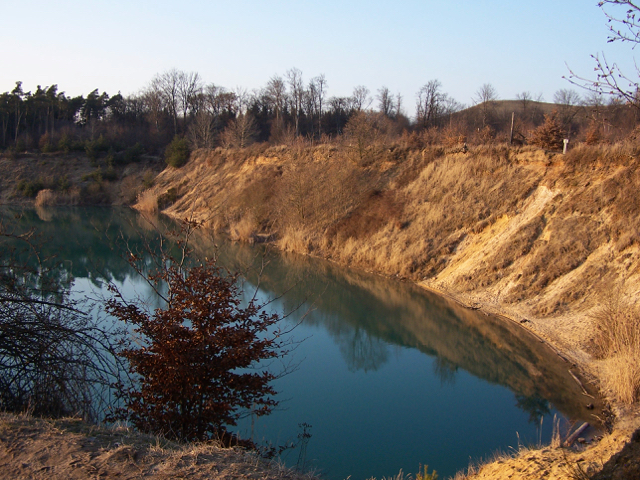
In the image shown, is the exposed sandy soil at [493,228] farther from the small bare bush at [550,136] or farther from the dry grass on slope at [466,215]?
the small bare bush at [550,136]

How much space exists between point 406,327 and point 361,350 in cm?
250

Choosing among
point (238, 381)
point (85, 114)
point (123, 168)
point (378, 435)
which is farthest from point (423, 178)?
point (85, 114)

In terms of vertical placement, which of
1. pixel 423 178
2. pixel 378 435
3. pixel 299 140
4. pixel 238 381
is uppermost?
pixel 299 140

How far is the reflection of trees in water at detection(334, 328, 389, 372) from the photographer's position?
1307 centimetres

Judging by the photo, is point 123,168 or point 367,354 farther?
point 123,168

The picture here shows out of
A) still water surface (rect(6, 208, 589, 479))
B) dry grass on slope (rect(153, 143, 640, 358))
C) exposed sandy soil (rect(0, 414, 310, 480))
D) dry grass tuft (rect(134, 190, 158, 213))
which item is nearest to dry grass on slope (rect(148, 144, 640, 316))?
dry grass on slope (rect(153, 143, 640, 358))

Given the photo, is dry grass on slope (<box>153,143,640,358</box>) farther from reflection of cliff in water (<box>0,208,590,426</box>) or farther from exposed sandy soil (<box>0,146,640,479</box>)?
reflection of cliff in water (<box>0,208,590,426</box>)

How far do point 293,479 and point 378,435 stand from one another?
14.4 ft

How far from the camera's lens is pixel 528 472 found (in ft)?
20.6

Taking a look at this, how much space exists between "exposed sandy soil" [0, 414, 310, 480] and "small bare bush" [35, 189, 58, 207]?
47937mm

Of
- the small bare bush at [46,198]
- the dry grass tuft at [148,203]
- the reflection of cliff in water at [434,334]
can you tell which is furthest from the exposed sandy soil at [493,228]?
the small bare bush at [46,198]

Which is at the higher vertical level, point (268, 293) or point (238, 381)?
point (238, 381)

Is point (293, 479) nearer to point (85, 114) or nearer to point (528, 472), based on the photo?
point (528, 472)

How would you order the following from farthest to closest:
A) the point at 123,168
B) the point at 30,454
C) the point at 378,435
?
1. the point at 123,168
2. the point at 378,435
3. the point at 30,454
